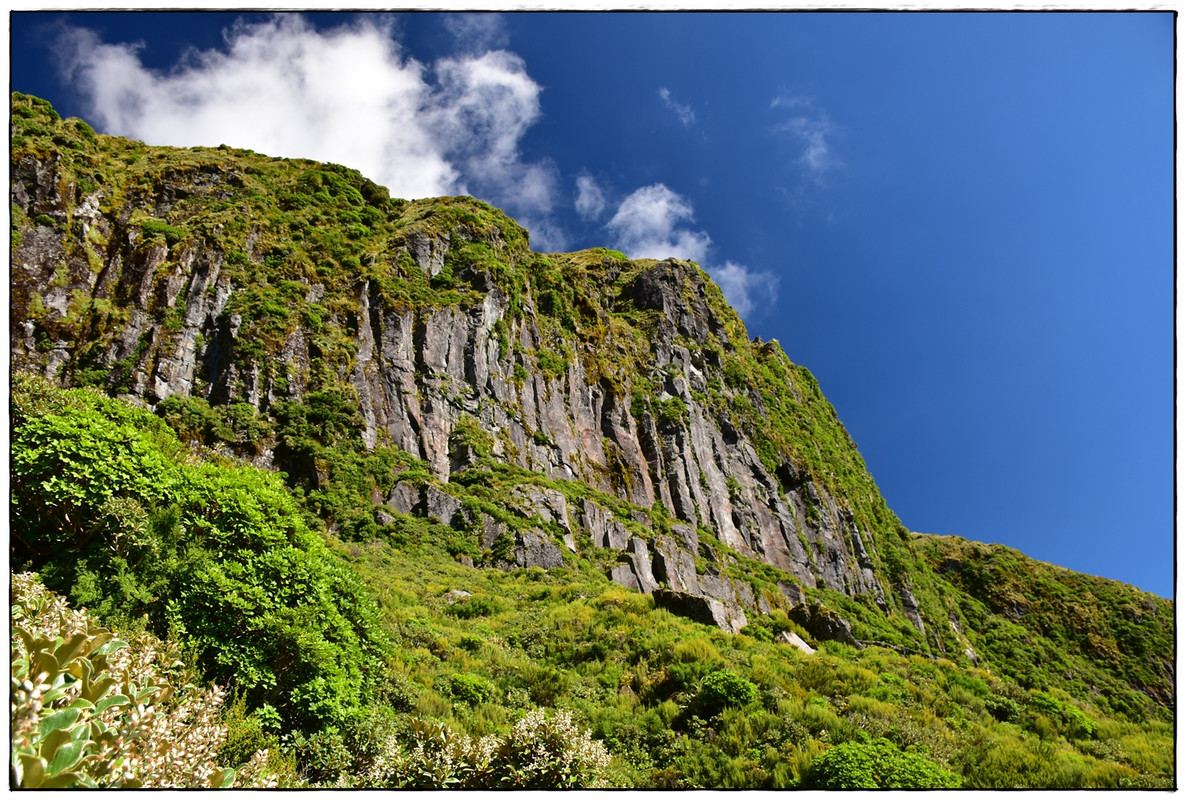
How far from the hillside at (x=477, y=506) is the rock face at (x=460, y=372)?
0.22 metres

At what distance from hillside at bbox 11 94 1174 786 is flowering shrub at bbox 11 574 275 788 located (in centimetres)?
138

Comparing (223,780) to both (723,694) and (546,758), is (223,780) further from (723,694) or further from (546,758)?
(723,694)

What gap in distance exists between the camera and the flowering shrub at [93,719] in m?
2.87

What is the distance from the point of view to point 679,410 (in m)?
48.9

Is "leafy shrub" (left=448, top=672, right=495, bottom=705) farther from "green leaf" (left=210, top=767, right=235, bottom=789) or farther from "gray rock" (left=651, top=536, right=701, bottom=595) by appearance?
"gray rock" (left=651, top=536, right=701, bottom=595)

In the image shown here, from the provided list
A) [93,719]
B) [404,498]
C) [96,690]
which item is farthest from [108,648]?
[404,498]

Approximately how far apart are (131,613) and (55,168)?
35.5 metres

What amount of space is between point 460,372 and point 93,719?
1307 inches

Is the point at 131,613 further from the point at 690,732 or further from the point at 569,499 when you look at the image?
the point at 569,499

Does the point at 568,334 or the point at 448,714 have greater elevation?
the point at 568,334

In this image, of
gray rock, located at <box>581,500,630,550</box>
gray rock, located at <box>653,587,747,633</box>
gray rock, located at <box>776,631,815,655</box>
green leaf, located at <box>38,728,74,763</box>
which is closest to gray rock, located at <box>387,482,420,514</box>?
gray rock, located at <box>581,500,630,550</box>

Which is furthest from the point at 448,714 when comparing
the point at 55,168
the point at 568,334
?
the point at 568,334

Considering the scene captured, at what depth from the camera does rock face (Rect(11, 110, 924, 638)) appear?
1019 inches

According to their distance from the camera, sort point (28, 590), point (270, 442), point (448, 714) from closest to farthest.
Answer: point (28, 590) → point (448, 714) → point (270, 442)
